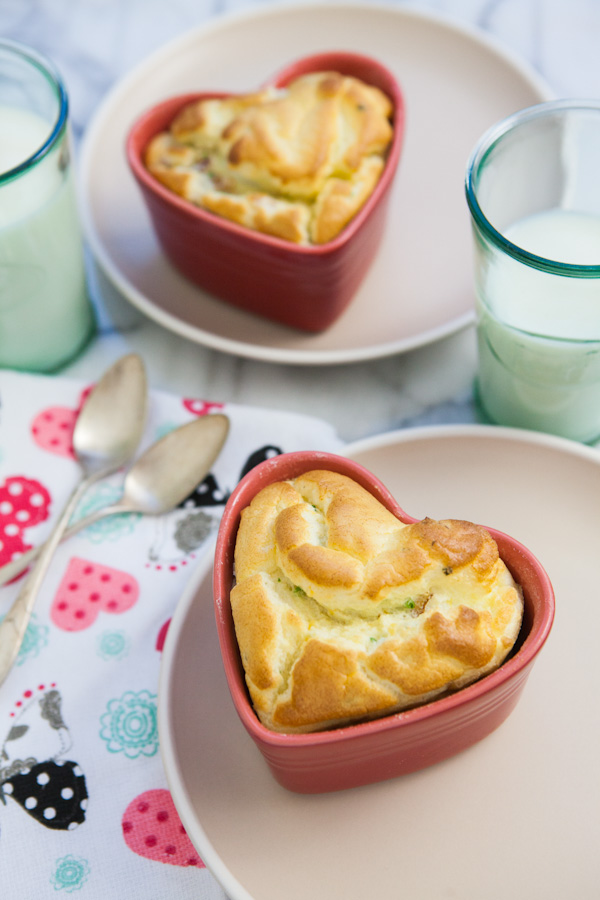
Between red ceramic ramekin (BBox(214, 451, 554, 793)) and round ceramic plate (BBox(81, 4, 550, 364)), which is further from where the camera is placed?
round ceramic plate (BBox(81, 4, 550, 364))

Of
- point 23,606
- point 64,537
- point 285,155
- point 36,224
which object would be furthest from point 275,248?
point 23,606

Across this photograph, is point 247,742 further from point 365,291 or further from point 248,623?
point 365,291

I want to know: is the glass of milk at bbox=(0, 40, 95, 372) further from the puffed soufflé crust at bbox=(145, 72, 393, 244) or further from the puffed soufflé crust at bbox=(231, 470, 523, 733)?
the puffed soufflé crust at bbox=(231, 470, 523, 733)

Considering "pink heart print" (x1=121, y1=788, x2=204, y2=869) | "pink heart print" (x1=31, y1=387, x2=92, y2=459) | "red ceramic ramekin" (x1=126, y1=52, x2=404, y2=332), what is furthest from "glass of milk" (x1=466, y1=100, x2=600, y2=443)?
"pink heart print" (x1=121, y1=788, x2=204, y2=869)

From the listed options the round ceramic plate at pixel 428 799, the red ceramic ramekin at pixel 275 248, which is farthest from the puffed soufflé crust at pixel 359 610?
the red ceramic ramekin at pixel 275 248

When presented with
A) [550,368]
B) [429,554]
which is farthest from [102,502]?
[550,368]

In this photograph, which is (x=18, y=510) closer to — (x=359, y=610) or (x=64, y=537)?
(x=64, y=537)

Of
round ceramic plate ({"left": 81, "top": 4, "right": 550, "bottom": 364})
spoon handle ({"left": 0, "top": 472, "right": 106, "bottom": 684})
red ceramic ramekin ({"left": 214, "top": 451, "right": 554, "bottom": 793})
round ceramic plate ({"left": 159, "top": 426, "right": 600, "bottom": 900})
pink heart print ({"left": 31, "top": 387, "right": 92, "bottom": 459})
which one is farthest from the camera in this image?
round ceramic plate ({"left": 81, "top": 4, "right": 550, "bottom": 364})
